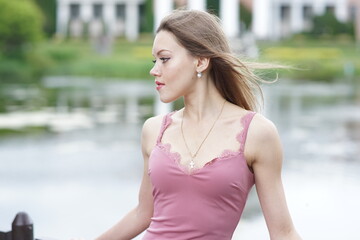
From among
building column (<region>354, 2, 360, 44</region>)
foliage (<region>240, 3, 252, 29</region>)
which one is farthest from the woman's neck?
foliage (<region>240, 3, 252, 29</region>)

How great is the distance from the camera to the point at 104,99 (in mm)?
21141

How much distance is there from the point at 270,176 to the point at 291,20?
249ft

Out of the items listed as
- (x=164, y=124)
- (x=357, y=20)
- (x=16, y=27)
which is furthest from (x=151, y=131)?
(x=357, y=20)

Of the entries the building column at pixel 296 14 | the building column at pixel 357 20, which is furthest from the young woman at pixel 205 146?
the building column at pixel 296 14

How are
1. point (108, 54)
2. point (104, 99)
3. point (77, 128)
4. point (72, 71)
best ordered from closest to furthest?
point (77, 128), point (104, 99), point (72, 71), point (108, 54)

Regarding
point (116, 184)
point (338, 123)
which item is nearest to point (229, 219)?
point (116, 184)

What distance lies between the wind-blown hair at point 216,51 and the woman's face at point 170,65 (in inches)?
0.7

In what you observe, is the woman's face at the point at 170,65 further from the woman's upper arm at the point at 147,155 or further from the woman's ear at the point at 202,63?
the woman's upper arm at the point at 147,155

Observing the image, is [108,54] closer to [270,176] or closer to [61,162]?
[61,162]

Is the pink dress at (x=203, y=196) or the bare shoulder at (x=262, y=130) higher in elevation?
the bare shoulder at (x=262, y=130)

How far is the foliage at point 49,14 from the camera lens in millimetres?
67312

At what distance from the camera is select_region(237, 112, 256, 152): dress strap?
2037mm

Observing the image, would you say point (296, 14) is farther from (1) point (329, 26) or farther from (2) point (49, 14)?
(2) point (49, 14)

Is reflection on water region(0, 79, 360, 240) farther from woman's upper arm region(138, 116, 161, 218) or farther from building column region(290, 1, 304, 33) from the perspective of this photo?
building column region(290, 1, 304, 33)
